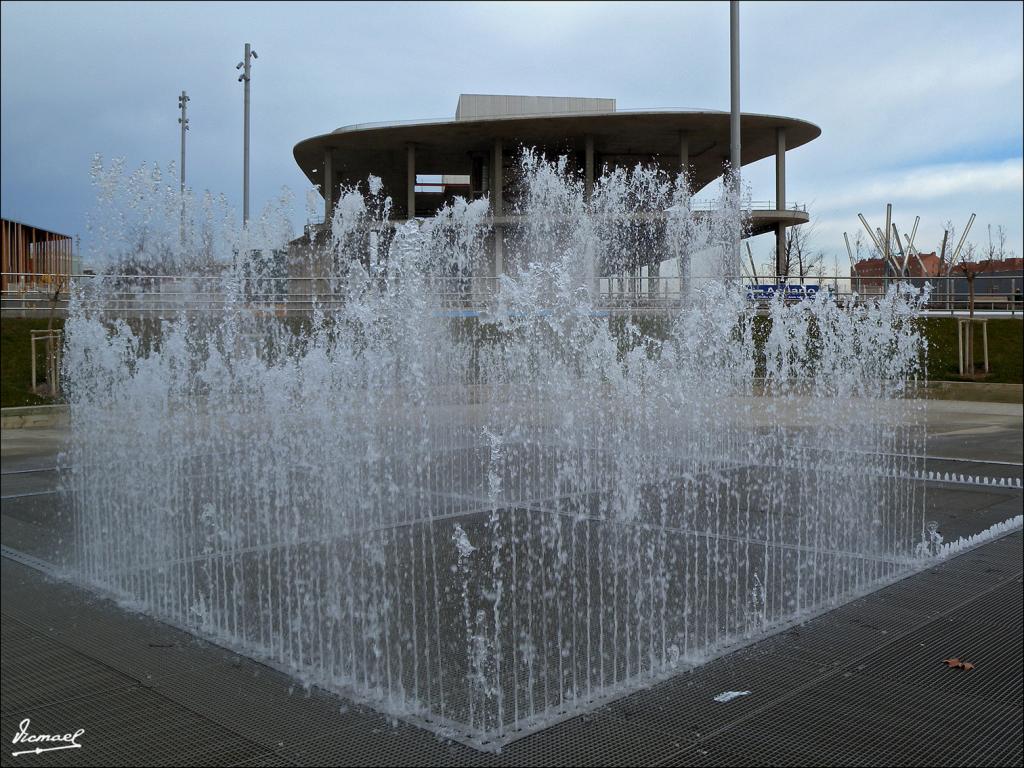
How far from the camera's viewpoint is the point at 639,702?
12.1 feet

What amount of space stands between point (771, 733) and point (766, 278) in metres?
23.9

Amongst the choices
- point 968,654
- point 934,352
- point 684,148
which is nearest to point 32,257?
point 684,148

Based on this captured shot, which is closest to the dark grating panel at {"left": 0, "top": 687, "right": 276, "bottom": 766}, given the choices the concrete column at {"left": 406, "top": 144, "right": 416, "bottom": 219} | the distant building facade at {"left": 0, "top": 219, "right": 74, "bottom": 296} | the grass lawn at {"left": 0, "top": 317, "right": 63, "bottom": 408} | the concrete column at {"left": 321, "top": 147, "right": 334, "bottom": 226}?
the grass lawn at {"left": 0, "top": 317, "right": 63, "bottom": 408}

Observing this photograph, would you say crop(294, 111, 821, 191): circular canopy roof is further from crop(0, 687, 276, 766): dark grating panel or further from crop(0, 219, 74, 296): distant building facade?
crop(0, 687, 276, 766): dark grating panel

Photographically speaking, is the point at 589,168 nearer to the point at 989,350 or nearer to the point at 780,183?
the point at 780,183

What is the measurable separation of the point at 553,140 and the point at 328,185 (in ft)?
27.5

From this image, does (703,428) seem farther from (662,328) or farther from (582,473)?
(662,328)

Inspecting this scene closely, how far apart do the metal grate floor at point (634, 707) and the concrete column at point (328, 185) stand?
1087 inches

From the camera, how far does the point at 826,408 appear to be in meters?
16.2

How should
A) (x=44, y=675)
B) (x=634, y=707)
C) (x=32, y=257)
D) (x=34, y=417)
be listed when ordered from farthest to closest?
(x=32, y=257) < (x=34, y=417) < (x=44, y=675) < (x=634, y=707)

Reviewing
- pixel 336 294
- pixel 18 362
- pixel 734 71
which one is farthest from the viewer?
pixel 336 294

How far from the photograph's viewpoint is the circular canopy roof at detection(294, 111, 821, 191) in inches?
1162

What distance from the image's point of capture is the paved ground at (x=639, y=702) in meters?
3.22

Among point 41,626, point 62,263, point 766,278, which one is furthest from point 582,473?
point 62,263
